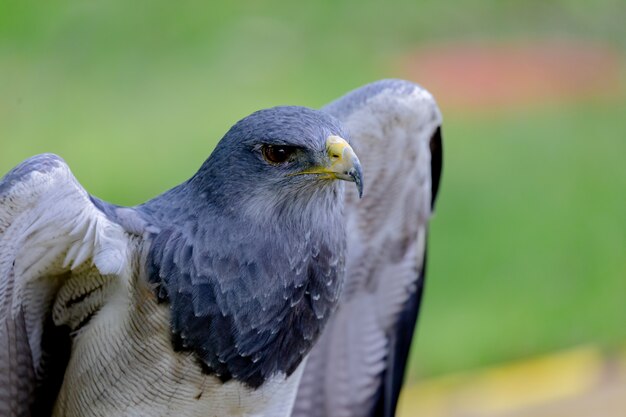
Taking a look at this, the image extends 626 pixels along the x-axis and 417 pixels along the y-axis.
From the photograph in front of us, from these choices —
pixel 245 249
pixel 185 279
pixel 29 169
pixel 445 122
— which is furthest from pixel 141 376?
pixel 445 122

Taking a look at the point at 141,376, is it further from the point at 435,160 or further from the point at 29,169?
the point at 435,160

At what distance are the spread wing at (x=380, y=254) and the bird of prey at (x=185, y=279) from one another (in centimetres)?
50

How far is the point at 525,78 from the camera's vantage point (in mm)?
10023

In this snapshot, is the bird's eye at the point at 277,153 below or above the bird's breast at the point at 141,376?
above

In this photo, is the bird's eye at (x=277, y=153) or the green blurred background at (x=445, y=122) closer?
the bird's eye at (x=277, y=153)

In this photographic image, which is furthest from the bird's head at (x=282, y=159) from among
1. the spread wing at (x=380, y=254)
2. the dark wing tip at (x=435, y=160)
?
the dark wing tip at (x=435, y=160)

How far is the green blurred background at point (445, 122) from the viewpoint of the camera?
723 cm

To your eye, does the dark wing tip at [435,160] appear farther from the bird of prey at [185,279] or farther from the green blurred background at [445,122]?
the green blurred background at [445,122]

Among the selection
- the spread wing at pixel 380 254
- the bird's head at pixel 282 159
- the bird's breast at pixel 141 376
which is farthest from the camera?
the spread wing at pixel 380 254

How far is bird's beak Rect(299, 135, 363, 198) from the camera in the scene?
3.06 m

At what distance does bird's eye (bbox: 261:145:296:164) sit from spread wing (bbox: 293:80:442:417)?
688 mm

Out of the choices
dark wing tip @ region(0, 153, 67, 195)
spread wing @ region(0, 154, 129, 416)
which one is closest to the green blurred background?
spread wing @ region(0, 154, 129, 416)

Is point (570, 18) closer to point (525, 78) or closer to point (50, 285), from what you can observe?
point (525, 78)

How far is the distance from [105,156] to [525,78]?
3772 millimetres
